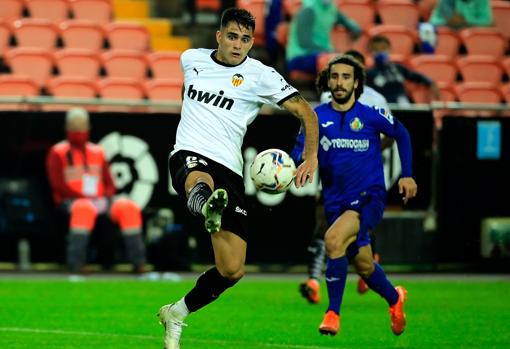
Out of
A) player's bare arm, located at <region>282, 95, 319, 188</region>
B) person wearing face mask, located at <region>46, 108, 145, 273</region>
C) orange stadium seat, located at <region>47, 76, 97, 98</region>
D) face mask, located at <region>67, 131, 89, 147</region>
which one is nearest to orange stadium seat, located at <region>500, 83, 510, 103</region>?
orange stadium seat, located at <region>47, 76, 97, 98</region>

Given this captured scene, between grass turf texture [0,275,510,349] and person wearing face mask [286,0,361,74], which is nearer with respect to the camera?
grass turf texture [0,275,510,349]

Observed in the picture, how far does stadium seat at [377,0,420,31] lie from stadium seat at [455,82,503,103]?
1927 millimetres

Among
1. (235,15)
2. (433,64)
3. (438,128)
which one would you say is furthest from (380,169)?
(433,64)

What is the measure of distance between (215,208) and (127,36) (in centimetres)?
1111

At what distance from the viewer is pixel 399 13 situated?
20.6 meters

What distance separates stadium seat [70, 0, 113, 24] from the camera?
772 inches

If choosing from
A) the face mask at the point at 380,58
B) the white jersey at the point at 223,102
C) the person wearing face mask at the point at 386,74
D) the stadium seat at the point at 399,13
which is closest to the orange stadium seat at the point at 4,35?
the person wearing face mask at the point at 386,74

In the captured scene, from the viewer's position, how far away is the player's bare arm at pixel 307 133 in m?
8.88

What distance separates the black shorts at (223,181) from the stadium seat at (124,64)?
31.3 ft

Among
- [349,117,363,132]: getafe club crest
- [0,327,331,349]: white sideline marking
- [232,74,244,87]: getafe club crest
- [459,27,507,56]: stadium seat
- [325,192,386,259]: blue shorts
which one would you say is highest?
[459,27,507,56]: stadium seat

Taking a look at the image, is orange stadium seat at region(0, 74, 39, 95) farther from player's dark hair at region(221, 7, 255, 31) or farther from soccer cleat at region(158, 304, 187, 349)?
soccer cleat at region(158, 304, 187, 349)

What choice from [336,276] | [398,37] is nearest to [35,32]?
[398,37]

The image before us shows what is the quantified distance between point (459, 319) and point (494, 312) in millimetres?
705

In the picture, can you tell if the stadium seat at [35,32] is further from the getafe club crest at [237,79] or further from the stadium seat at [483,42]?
the getafe club crest at [237,79]
